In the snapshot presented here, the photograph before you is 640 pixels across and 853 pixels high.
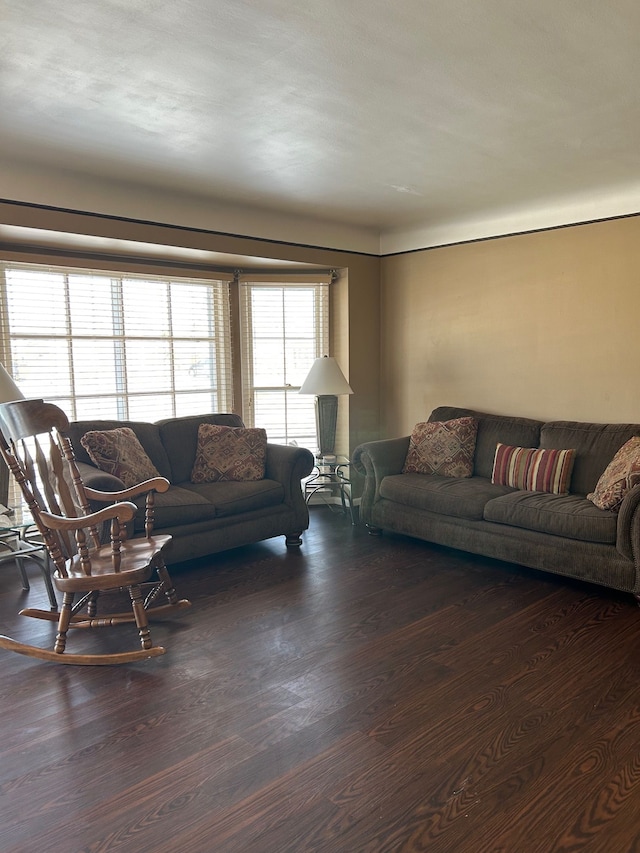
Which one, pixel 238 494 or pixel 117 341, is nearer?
pixel 238 494

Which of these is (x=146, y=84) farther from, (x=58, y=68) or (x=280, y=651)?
(x=280, y=651)

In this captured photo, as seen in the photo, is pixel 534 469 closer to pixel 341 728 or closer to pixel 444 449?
pixel 444 449

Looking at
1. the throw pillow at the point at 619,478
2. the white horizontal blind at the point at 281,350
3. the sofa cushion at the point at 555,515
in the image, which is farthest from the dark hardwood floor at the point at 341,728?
the white horizontal blind at the point at 281,350

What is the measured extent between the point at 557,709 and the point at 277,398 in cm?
375

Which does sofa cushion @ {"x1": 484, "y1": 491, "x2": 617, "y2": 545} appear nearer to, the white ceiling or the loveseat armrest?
the loveseat armrest

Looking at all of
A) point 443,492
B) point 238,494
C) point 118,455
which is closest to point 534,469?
point 443,492

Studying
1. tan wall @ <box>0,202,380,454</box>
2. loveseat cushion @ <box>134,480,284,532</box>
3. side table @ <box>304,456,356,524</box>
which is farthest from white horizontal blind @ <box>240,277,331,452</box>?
loveseat cushion @ <box>134,480,284,532</box>

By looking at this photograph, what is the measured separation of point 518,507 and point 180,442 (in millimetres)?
2398

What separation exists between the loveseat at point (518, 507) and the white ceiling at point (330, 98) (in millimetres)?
1608

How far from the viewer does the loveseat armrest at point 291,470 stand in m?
4.56

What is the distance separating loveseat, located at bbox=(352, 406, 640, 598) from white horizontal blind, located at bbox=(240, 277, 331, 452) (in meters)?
0.99

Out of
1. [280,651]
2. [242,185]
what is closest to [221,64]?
[242,185]

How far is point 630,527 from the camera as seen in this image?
3.39m

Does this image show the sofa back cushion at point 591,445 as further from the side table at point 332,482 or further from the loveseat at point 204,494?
the loveseat at point 204,494
